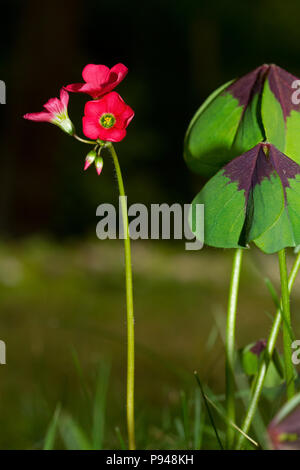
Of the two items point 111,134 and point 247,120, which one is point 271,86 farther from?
point 111,134

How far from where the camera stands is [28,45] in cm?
578

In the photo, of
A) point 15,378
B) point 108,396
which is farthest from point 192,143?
point 15,378

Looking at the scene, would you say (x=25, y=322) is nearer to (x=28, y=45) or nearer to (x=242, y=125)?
(x=242, y=125)

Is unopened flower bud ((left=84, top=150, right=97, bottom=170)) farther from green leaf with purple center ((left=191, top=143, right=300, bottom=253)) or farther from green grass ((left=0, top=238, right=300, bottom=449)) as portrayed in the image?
green grass ((left=0, top=238, right=300, bottom=449))

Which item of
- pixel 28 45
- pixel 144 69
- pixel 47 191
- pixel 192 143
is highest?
pixel 144 69

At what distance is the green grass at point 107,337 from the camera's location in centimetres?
100

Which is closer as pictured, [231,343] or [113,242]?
[231,343]

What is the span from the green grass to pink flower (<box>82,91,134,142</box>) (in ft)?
0.78

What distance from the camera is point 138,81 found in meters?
9.07

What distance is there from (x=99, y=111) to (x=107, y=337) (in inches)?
13.1

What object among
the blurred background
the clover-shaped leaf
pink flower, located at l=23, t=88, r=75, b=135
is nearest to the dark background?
the blurred background

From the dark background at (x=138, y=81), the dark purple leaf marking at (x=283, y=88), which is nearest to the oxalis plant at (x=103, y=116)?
the dark purple leaf marking at (x=283, y=88)

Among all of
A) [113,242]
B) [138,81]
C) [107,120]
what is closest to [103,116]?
[107,120]

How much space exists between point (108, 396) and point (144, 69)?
8.47 m
